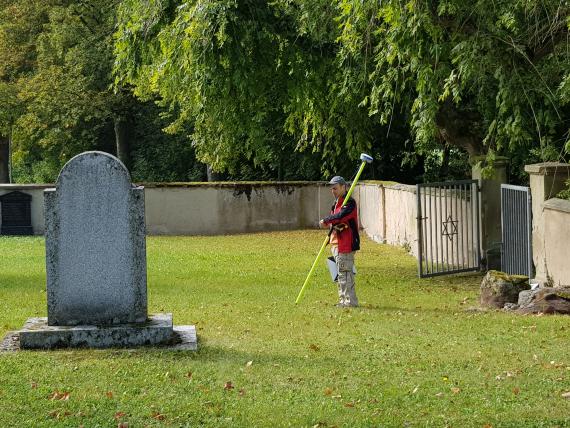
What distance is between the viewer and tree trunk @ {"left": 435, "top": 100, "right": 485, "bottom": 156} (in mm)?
20500

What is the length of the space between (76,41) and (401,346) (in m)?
32.9

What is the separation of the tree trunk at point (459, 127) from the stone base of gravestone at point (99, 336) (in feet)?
36.8

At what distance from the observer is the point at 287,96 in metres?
20.0

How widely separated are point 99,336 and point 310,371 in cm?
214

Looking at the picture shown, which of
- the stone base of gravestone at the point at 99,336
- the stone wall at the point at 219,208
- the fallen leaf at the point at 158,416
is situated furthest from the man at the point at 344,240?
the stone wall at the point at 219,208

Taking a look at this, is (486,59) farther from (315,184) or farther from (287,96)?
(315,184)

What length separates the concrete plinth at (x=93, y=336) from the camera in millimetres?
9984

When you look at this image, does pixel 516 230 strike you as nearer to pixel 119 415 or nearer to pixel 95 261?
pixel 95 261

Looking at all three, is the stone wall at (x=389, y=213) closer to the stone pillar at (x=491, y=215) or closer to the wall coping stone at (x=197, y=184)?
the wall coping stone at (x=197, y=184)

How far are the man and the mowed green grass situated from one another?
31 cm

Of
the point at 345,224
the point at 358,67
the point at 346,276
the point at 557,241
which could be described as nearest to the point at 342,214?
the point at 345,224

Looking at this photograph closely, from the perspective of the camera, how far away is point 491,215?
20.4 m

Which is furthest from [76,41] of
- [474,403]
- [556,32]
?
[474,403]

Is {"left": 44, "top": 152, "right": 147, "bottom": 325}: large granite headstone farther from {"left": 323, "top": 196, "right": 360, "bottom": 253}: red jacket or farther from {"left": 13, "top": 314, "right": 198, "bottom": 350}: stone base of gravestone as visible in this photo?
{"left": 323, "top": 196, "right": 360, "bottom": 253}: red jacket
